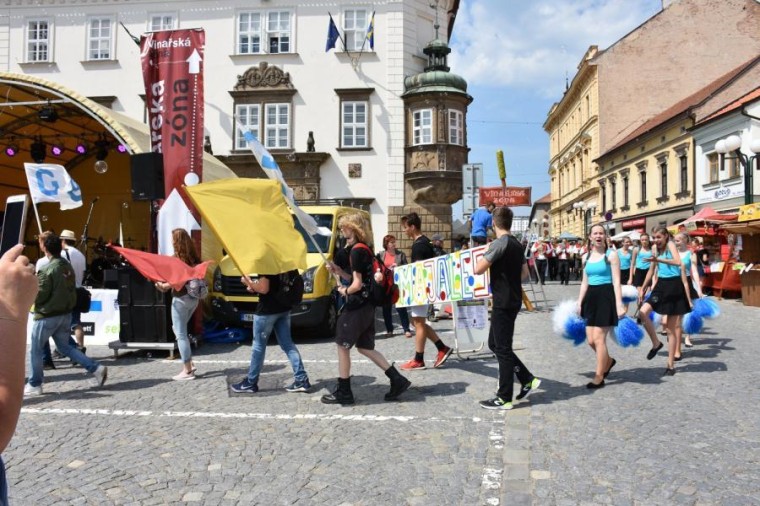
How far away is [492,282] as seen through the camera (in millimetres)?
5945

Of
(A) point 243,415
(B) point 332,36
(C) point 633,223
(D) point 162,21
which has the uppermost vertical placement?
(D) point 162,21

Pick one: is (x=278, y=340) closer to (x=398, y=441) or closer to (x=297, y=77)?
(x=398, y=441)

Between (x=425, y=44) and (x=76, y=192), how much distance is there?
1881 cm

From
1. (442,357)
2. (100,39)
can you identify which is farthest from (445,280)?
(100,39)

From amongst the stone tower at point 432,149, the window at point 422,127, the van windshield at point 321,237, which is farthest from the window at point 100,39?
the van windshield at point 321,237

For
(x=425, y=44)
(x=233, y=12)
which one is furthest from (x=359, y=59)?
(x=233, y=12)

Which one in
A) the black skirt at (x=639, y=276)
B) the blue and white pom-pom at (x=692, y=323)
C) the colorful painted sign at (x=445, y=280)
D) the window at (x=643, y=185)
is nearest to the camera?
the colorful painted sign at (x=445, y=280)

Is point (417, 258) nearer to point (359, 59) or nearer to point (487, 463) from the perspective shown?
point (487, 463)

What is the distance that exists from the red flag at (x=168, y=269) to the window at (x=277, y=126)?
18125 mm

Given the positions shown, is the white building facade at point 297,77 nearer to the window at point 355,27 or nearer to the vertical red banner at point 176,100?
the window at point 355,27

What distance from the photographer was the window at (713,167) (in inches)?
1117

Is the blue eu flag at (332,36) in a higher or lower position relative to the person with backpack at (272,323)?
higher

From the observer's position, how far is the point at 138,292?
9281 millimetres

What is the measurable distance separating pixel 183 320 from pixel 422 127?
19.1 metres
